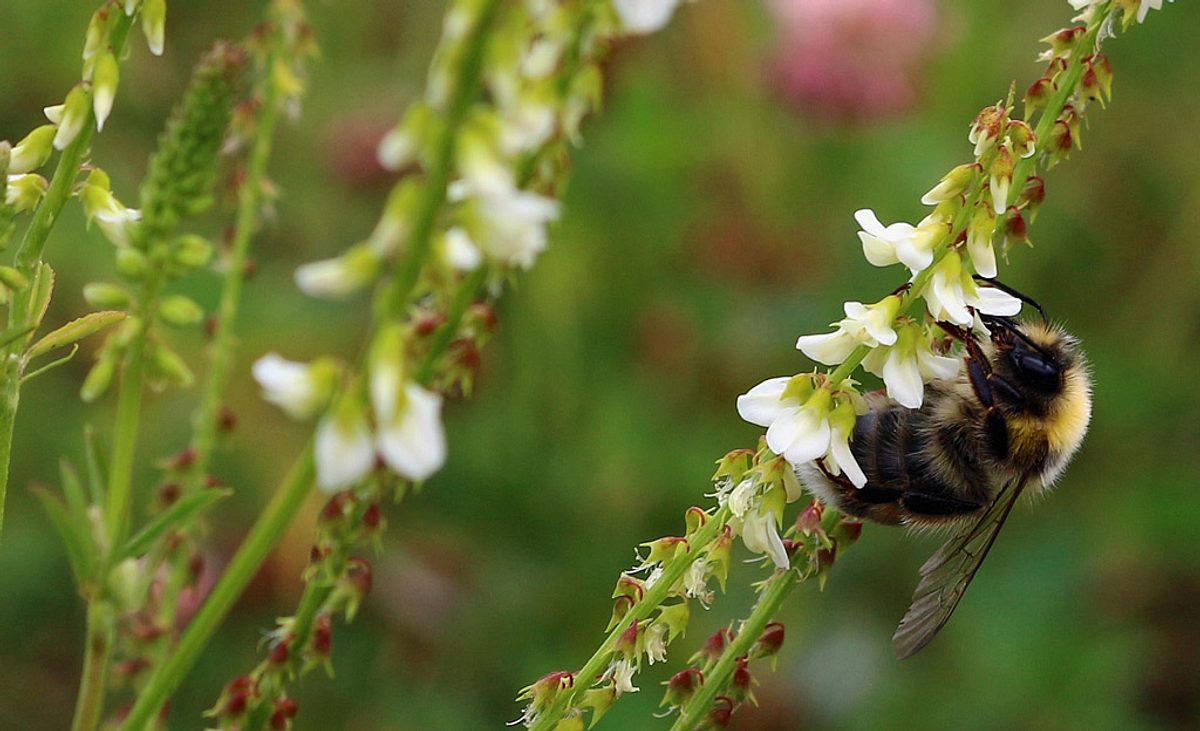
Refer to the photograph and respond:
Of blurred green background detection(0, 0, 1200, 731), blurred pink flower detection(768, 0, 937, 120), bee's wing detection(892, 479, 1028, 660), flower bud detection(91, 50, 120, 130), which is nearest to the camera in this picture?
flower bud detection(91, 50, 120, 130)

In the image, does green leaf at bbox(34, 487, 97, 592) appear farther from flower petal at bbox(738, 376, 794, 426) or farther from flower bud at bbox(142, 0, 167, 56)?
flower petal at bbox(738, 376, 794, 426)

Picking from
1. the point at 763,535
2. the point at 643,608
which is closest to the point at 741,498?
the point at 763,535

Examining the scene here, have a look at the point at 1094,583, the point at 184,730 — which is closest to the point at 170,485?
the point at 184,730

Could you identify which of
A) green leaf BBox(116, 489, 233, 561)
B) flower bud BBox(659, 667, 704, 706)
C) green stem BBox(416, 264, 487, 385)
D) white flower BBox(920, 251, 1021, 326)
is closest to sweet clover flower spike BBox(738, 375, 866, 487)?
white flower BBox(920, 251, 1021, 326)

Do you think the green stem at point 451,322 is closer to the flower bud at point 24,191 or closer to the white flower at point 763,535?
the white flower at point 763,535

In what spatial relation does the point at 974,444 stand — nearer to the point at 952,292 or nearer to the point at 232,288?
the point at 952,292

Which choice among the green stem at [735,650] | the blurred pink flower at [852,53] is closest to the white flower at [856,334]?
the green stem at [735,650]
